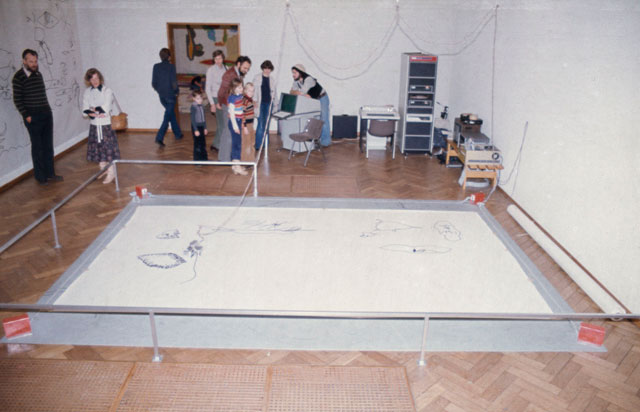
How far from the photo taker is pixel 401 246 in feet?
15.4

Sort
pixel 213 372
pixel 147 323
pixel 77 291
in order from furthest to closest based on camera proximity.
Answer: pixel 77 291, pixel 147 323, pixel 213 372

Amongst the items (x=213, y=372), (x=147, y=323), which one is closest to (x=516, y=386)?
(x=213, y=372)

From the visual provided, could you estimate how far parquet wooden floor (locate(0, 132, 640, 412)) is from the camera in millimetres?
2959

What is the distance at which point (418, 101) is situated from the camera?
7645mm

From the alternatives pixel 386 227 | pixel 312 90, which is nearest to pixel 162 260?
pixel 386 227

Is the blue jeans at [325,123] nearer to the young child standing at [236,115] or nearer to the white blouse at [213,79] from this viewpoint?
the white blouse at [213,79]

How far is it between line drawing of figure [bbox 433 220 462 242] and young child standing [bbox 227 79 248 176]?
2.66 metres

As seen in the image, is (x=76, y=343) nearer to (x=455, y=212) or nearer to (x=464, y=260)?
(x=464, y=260)

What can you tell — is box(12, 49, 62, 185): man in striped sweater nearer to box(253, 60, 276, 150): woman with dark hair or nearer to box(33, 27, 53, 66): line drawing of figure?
box(33, 27, 53, 66): line drawing of figure

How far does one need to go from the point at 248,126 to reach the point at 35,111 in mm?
2476

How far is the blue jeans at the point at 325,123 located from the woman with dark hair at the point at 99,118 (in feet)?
10.8

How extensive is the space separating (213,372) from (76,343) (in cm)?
104

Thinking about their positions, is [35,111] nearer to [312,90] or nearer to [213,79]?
[213,79]

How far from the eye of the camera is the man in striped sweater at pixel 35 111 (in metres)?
5.56
